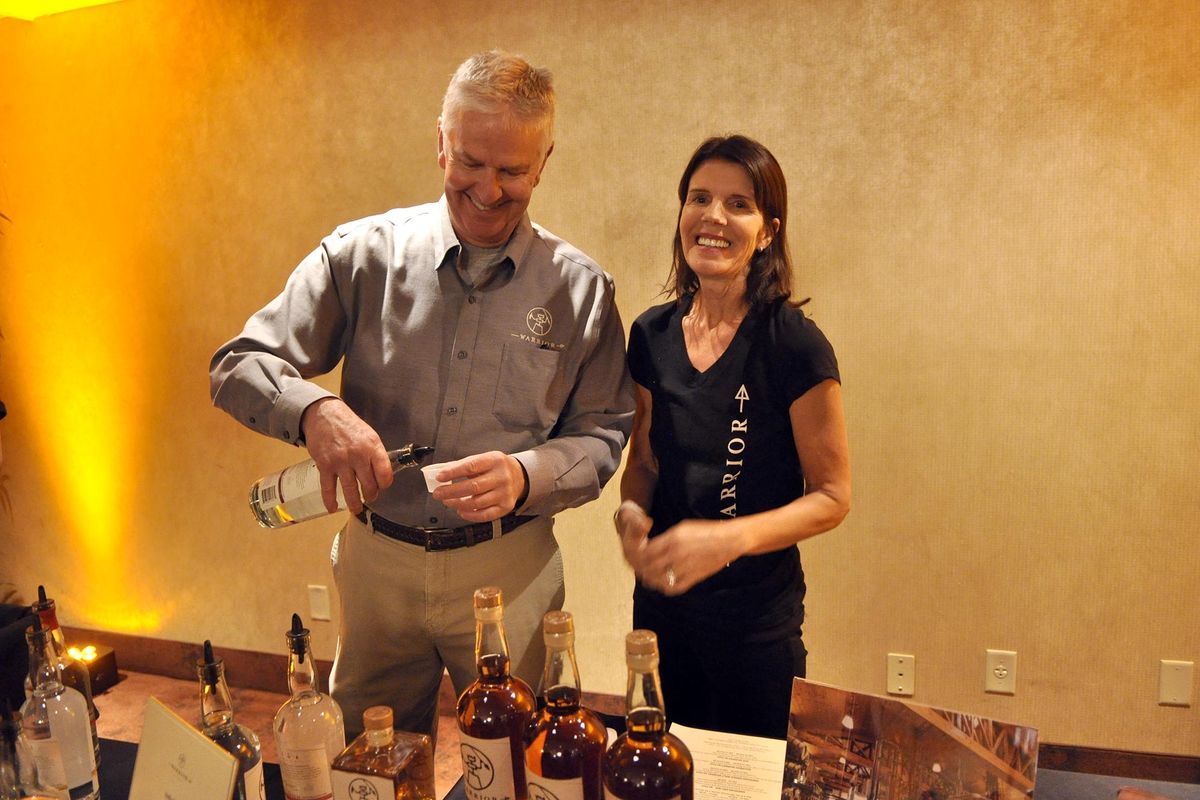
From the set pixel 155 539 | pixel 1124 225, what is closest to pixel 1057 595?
pixel 1124 225

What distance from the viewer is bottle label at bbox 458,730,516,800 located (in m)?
0.94

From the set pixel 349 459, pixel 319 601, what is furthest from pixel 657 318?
pixel 319 601

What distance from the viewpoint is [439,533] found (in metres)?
1.62

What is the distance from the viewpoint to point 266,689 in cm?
333

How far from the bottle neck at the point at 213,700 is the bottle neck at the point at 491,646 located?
347 mm

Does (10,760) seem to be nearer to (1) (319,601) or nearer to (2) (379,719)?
(2) (379,719)

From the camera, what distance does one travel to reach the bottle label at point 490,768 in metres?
0.94

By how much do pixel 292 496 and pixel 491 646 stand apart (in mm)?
554

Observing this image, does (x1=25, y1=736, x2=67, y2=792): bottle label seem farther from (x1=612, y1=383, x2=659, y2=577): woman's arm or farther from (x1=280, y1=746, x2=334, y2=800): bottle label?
(x1=612, y1=383, x2=659, y2=577): woman's arm

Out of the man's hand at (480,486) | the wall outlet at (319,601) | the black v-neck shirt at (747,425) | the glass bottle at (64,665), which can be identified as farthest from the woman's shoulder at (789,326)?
the wall outlet at (319,601)

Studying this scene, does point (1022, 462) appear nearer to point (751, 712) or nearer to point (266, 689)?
point (751, 712)

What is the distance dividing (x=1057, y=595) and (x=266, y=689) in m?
2.76

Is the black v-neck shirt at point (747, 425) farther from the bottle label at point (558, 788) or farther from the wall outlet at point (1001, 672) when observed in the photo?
the wall outlet at point (1001, 672)

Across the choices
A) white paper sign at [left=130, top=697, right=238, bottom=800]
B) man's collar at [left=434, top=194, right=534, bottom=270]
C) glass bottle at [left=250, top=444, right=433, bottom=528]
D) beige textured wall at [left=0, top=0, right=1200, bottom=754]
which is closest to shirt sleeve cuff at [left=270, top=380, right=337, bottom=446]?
glass bottle at [left=250, top=444, right=433, bottom=528]
